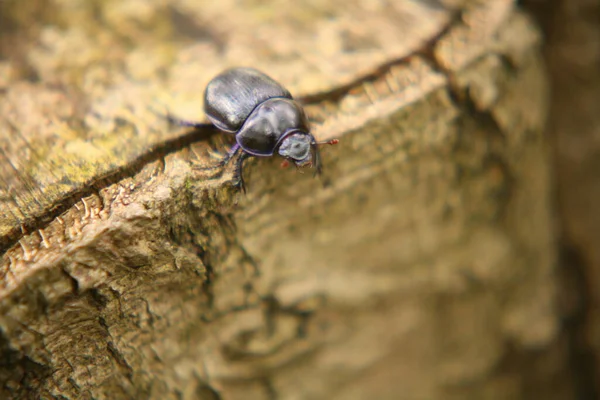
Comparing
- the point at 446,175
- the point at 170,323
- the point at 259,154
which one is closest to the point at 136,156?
the point at 259,154

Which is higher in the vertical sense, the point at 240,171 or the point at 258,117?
the point at 258,117

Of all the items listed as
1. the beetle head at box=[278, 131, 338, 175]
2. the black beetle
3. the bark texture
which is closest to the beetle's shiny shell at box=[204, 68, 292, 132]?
the black beetle

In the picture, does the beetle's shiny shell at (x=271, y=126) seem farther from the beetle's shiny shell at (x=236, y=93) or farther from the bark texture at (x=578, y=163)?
the bark texture at (x=578, y=163)

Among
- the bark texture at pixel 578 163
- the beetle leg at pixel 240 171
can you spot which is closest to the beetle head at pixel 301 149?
the beetle leg at pixel 240 171

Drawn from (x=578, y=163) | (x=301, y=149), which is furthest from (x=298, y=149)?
(x=578, y=163)

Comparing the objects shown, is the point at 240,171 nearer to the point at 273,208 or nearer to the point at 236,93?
the point at 273,208
